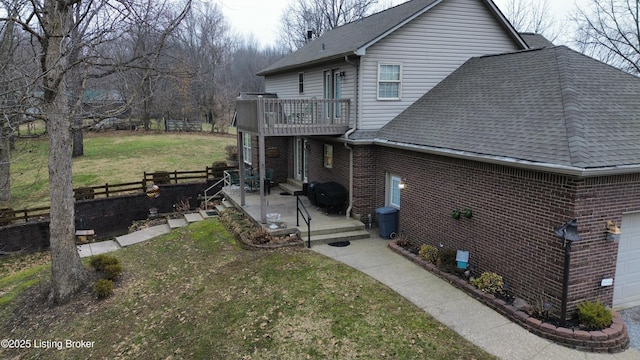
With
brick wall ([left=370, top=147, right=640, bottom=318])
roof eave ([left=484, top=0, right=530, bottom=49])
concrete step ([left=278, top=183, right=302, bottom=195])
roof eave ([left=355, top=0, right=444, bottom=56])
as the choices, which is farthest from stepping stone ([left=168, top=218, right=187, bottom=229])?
roof eave ([left=484, top=0, right=530, bottom=49])

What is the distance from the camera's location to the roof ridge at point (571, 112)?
280 inches

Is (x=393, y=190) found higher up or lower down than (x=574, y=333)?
higher up

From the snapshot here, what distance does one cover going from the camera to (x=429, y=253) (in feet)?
33.9

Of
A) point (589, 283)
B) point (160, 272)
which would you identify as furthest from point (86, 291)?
point (589, 283)

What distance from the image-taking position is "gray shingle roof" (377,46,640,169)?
7574 millimetres

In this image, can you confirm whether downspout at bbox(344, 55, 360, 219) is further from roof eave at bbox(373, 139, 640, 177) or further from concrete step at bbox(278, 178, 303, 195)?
concrete step at bbox(278, 178, 303, 195)

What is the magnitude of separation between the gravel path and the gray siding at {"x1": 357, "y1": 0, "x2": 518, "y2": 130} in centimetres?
805

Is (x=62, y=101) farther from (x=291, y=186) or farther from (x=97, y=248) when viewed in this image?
(x=291, y=186)

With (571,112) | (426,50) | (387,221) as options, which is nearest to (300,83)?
(426,50)

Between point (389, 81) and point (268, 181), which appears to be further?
point (268, 181)

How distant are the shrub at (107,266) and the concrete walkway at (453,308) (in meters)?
5.39

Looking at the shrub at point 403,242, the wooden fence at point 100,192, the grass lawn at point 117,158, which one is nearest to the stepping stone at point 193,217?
the wooden fence at point 100,192

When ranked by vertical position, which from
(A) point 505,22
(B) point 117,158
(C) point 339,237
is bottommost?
(C) point 339,237

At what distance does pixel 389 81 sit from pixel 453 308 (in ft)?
25.4
